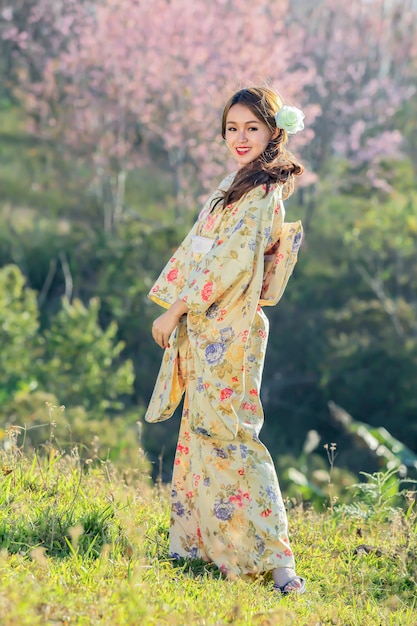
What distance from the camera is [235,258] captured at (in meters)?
3.06

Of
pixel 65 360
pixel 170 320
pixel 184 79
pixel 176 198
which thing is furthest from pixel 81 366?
pixel 170 320

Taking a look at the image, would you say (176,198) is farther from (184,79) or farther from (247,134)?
(247,134)

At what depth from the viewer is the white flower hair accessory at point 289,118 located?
3.11m

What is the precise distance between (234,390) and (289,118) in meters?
0.90

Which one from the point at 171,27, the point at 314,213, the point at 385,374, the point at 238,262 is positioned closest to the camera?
the point at 238,262

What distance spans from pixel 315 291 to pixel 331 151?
175 inches

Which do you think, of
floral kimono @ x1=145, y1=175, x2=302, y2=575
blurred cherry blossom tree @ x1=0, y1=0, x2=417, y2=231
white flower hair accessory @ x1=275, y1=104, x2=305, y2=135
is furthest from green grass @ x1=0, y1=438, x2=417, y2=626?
blurred cherry blossom tree @ x1=0, y1=0, x2=417, y2=231

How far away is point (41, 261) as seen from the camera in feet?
39.2

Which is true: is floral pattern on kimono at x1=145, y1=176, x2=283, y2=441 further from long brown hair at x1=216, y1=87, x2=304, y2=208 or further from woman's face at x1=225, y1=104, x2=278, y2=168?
woman's face at x1=225, y1=104, x2=278, y2=168

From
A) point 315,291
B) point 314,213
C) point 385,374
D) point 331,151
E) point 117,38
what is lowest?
point 385,374

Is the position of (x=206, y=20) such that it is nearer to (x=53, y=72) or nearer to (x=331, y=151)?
(x=53, y=72)

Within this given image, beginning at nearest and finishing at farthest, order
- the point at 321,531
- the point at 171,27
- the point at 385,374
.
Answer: the point at 321,531 < the point at 385,374 < the point at 171,27

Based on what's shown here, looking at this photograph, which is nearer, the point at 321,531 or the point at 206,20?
the point at 321,531

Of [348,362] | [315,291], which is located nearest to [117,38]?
[315,291]
